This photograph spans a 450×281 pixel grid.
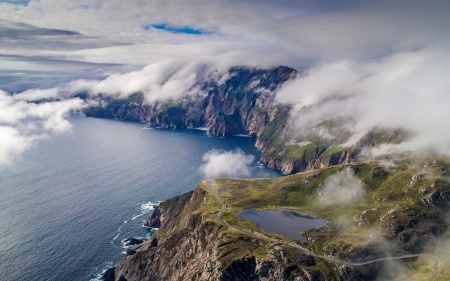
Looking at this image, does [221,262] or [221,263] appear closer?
[221,263]

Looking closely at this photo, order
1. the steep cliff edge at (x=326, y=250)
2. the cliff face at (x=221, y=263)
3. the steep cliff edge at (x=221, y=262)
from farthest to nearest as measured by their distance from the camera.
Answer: the steep cliff edge at (x=221, y=262)
the cliff face at (x=221, y=263)
the steep cliff edge at (x=326, y=250)

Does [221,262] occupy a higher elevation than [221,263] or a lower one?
higher

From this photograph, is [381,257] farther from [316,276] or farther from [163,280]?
[163,280]

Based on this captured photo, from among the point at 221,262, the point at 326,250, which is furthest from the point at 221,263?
the point at 326,250

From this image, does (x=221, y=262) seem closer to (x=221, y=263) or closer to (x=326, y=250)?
(x=221, y=263)

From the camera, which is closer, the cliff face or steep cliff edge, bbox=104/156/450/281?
steep cliff edge, bbox=104/156/450/281

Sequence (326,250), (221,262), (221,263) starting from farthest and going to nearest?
1. (326,250)
2. (221,262)
3. (221,263)

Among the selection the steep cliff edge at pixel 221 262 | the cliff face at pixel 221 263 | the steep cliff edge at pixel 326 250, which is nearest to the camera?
the steep cliff edge at pixel 326 250

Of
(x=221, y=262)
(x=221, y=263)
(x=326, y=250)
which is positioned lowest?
(x=221, y=263)

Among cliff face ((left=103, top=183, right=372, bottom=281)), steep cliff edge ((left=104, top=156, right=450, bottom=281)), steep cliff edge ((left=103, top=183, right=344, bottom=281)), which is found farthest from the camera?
steep cliff edge ((left=103, top=183, right=344, bottom=281))

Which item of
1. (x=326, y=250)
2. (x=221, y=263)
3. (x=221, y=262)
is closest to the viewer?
(x=221, y=263)

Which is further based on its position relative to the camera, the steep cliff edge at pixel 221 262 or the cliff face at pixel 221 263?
the steep cliff edge at pixel 221 262

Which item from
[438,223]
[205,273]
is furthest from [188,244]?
[438,223]

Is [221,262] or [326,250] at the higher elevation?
[326,250]
